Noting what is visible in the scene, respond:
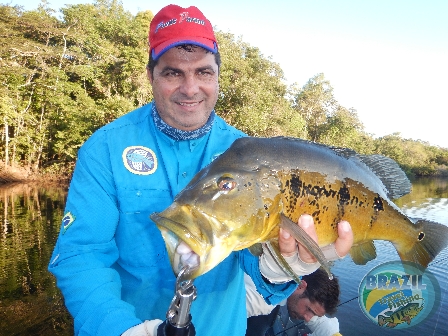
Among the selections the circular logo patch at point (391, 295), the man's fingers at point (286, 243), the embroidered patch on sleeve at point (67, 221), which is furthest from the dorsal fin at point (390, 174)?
the circular logo patch at point (391, 295)

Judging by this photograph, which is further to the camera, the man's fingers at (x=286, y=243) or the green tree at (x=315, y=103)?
the green tree at (x=315, y=103)

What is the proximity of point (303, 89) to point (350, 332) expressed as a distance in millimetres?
36369

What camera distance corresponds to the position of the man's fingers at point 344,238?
1948 millimetres

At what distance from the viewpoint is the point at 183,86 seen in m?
2.37

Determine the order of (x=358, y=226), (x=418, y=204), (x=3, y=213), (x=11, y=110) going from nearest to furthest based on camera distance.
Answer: (x=358, y=226) → (x=3, y=213) → (x=418, y=204) → (x=11, y=110)

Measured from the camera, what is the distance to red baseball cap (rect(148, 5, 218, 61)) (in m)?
2.30

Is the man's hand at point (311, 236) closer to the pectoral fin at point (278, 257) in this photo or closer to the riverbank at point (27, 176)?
the pectoral fin at point (278, 257)

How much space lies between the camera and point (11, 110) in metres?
27.4

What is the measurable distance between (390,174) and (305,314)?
338cm

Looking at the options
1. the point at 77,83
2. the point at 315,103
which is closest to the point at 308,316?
the point at 77,83

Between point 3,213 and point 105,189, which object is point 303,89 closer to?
point 3,213

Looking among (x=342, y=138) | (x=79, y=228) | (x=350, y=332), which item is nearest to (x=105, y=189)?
(x=79, y=228)

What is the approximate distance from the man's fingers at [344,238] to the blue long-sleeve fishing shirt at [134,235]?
0.47 m

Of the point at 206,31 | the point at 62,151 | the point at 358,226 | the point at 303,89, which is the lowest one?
the point at 358,226
